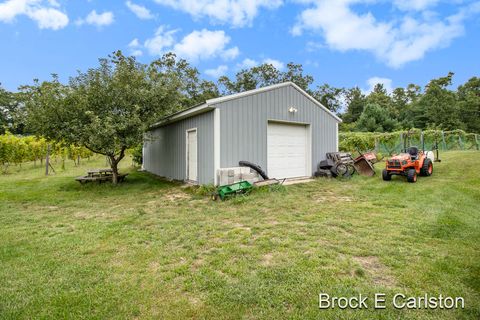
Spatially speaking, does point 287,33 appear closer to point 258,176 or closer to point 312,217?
point 258,176

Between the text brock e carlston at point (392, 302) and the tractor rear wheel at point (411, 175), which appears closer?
the text brock e carlston at point (392, 302)

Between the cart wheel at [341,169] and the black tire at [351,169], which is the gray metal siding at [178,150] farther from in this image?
the black tire at [351,169]

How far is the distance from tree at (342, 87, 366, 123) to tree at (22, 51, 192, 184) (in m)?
34.4

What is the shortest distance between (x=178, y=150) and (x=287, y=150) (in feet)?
12.5

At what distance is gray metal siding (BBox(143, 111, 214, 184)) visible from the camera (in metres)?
7.24

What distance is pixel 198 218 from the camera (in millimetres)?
4633

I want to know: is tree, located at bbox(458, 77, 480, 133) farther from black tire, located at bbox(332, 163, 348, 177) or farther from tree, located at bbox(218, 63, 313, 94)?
black tire, located at bbox(332, 163, 348, 177)

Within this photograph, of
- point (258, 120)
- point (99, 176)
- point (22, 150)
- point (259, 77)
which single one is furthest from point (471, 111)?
point (22, 150)

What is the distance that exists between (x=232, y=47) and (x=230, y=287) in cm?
1633

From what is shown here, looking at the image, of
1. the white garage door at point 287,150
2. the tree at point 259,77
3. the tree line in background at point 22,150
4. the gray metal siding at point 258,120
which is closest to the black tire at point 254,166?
the gray metal siding at point 258,120

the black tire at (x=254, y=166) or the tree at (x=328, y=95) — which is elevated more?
the tree at (x=328, y=95)

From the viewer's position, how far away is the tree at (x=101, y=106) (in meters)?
7.33

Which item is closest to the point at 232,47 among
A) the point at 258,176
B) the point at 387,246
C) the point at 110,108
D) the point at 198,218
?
the point at 110,108

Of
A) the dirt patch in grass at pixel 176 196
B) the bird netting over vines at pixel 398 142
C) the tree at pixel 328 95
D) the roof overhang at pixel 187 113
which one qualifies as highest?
the tree at pixel 328 95
